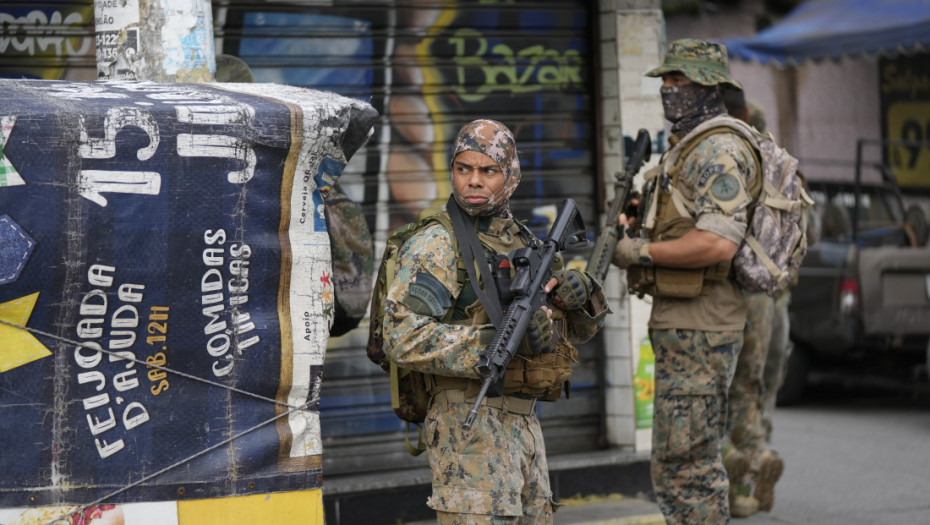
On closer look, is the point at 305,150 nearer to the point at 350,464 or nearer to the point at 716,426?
the point at 716,426

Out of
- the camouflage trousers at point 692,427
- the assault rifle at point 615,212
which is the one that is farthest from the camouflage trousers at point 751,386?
the assault rifle at point 615,212

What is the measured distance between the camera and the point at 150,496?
3.28 m

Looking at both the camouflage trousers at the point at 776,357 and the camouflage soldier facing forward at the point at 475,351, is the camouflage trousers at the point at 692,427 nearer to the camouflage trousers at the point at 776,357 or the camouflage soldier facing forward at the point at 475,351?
the camouflage soldier facing forward at the point at 475,351

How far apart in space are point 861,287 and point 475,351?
680cm

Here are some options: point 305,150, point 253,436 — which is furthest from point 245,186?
point 253,436

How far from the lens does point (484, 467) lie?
3.66 m

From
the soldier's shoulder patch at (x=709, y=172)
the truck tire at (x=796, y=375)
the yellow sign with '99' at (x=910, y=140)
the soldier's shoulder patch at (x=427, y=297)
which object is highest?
the yellow sign with '99' at (x=910, y=140)

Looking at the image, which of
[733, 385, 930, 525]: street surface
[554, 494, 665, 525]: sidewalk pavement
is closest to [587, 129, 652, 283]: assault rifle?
[554, 494, 665, 525]: sidewalk pavement

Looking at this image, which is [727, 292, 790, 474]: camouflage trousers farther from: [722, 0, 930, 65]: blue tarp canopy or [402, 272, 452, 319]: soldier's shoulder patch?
[722, 0, 930, 65]: blue tarp canopy

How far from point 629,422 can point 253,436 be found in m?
3.54

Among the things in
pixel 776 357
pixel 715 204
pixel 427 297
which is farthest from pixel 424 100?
pixel 427 297

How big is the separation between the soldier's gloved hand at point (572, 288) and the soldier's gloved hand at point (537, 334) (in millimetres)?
145

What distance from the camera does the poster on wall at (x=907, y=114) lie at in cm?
1631

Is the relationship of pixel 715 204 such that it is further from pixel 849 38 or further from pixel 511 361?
pixel 849 38
